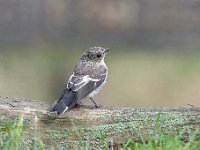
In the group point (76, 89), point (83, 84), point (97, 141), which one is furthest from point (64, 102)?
point (97, 141)

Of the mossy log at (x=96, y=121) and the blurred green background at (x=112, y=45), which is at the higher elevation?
the mossy log at (x=96, y=121)

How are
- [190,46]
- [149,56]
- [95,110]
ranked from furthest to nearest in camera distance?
[190,46], [149,56], [95,110]

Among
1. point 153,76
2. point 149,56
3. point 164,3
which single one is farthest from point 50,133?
point 164,3

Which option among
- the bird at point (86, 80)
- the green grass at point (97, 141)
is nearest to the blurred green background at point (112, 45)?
the bird at point (86, 80)

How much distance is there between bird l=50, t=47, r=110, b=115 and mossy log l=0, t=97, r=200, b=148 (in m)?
0.28

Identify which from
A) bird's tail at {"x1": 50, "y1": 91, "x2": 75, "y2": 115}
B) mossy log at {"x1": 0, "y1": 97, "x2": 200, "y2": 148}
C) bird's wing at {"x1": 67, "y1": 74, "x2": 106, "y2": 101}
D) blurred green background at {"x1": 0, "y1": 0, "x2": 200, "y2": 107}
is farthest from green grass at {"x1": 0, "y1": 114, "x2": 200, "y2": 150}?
blurred green background at {"x1": 0, "y1": 0, "x2": 200, "y2": 107}

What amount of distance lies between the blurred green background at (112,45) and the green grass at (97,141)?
8.85m

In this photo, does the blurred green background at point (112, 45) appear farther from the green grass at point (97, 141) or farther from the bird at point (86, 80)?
the green grass at point (97, 141)

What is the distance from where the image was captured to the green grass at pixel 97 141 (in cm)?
630

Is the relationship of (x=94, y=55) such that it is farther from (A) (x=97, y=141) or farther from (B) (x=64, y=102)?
(A) (x=97, y=141)

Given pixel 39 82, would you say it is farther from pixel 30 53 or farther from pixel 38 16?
pixel 38 16

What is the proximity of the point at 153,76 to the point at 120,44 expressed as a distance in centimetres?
882

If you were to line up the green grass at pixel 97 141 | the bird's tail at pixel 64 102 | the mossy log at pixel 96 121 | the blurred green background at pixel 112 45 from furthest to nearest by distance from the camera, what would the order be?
the blurred green background at pixel 112 45
the bird's tail at pixel 64 102
the mossy log at pixel 96 121
the green grass at pixel 97 141

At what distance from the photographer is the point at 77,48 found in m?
28.6
